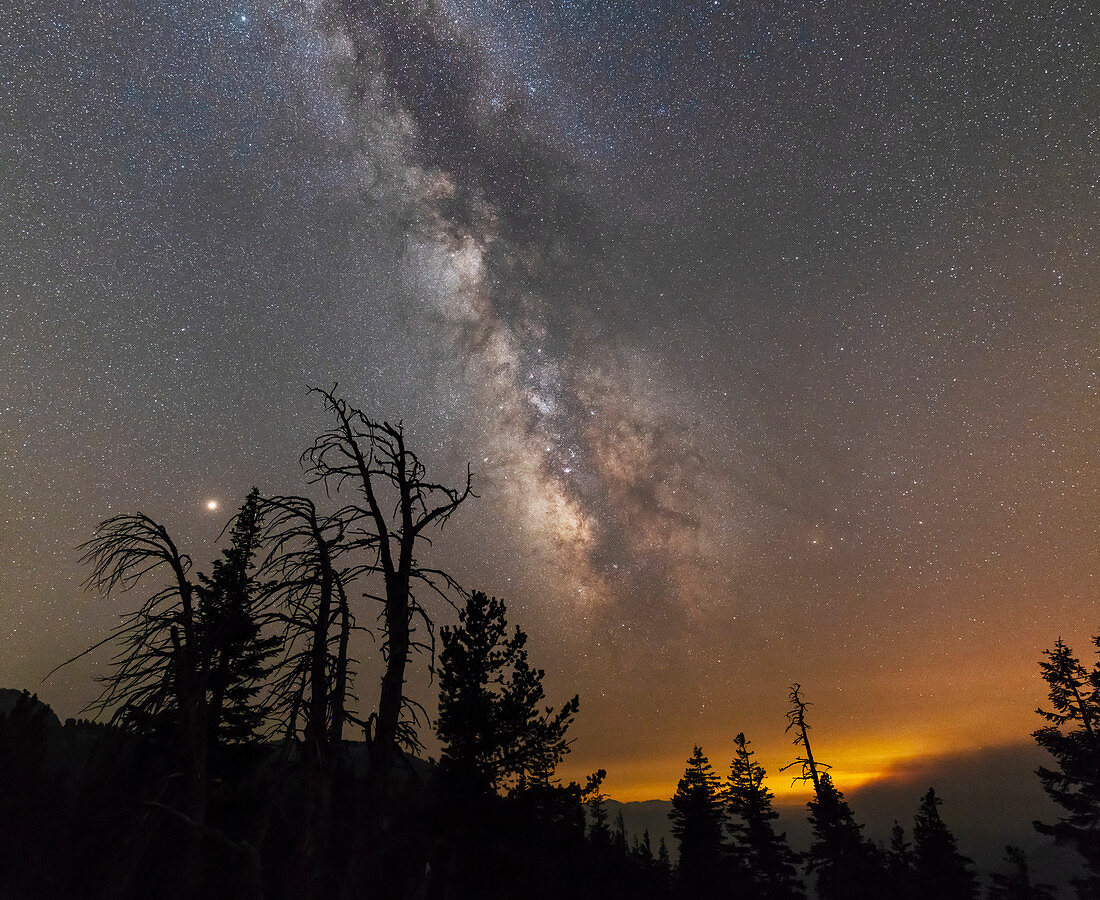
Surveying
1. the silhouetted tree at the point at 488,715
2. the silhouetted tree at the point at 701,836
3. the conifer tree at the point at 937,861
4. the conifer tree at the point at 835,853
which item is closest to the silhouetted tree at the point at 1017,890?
the conifer tree at the point at 937,861

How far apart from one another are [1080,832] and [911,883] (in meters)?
27.7

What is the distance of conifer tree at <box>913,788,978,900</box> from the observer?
156 ft

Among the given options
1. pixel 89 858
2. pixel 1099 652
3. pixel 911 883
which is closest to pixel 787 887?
pixel 911 883

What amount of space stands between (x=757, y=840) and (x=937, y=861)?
51.5 ft

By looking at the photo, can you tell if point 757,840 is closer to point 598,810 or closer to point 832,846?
point 832,846

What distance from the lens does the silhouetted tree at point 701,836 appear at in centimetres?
4747

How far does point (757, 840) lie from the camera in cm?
4572

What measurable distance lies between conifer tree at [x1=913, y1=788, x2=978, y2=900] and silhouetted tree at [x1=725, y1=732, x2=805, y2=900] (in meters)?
10.5

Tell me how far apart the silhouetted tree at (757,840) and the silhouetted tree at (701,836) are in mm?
1393

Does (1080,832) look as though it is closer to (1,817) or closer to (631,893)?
(631,893)

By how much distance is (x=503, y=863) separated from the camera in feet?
75.0

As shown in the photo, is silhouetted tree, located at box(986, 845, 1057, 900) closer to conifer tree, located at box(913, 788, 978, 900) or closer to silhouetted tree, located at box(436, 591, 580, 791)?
conifer tree, located at box(913, 788, 978, 900)

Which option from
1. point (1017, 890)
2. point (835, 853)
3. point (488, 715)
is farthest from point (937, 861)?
point (488, 715)

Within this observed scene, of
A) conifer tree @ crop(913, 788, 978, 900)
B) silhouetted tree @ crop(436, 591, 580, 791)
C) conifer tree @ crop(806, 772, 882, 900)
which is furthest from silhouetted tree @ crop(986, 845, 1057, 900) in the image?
silhouetted tree @ crop(436, 591, 580, 791)
